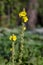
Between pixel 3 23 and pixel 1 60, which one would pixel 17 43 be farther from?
pixel 3 23

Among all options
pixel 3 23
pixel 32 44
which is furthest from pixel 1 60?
pixel 3 23

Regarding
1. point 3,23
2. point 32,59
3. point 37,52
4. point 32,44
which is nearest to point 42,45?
point 32,44

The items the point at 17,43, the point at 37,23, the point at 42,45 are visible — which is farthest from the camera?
the point at 37,23

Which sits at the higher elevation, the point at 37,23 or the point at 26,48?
the point at 26,48

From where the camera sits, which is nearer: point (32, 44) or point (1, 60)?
point (1, 60)

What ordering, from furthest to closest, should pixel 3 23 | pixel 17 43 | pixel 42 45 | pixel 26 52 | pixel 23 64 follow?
pixel 3 23 < pixel 42 45 < pixel 17 43 < pixel 26 52 < pixel 23 64

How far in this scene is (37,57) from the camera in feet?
21.8

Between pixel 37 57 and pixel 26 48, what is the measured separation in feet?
1.68

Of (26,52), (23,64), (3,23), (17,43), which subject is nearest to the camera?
(23,64)

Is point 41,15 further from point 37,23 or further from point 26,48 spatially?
point 26,48

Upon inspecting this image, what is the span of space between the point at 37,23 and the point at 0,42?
11.7 metres

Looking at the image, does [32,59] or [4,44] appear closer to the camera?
[32,59]

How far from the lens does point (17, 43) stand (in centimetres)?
731

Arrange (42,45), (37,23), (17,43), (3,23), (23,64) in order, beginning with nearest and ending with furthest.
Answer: (23,64) < (17,43) < (42,45) < (3,23) < (37,23)
